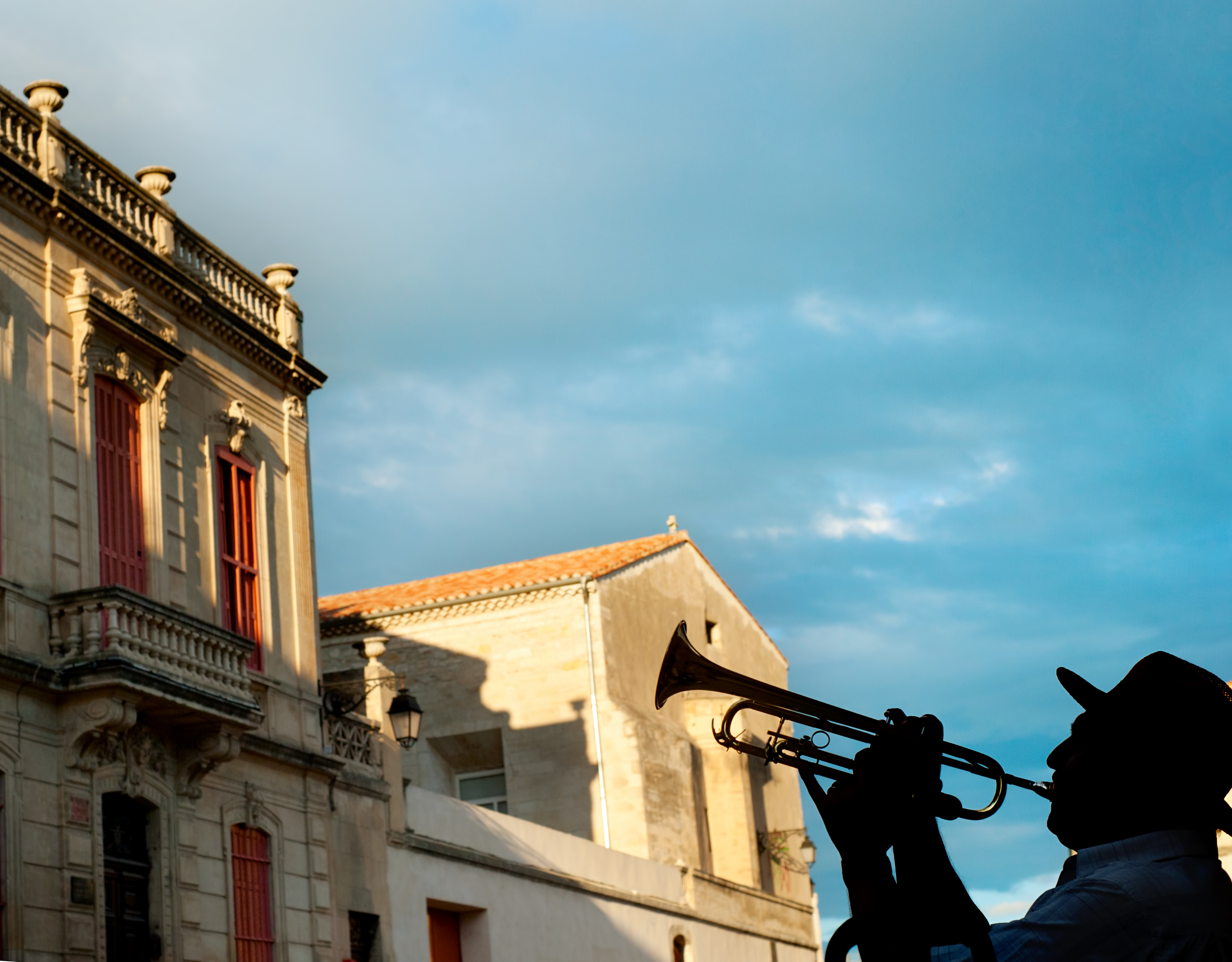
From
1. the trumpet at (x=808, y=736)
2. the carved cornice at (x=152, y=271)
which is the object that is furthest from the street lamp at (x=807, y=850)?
the trumpet at (x=808, y=736)

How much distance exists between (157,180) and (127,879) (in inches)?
330

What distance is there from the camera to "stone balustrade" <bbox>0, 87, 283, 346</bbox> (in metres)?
16.8

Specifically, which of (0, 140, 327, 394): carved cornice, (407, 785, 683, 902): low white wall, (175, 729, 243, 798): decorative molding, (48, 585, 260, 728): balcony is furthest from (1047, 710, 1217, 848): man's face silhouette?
(407, 785, 683, 902): low white wall

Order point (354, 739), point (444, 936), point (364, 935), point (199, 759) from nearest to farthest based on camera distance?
1. point (199, 759)
2. point (364, 935)
3. point (354, 739)
4. point (444, 936)

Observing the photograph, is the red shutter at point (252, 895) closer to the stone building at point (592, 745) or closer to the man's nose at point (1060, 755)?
the stone building at point (592, 745)

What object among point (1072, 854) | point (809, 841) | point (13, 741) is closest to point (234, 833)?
point (13, 741)

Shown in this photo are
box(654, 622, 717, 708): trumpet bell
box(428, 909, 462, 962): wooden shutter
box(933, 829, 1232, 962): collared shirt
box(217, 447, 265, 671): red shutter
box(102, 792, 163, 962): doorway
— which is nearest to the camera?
box(933, 829, 1232, 962): collared shirt

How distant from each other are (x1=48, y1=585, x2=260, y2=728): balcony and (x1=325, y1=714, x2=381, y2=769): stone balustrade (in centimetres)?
383

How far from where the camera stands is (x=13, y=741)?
14977 mm

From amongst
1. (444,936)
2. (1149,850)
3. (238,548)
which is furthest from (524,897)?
(1149,850)

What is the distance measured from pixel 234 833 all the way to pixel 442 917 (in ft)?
20.1

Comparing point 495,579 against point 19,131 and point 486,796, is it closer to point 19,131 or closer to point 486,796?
point 486,796

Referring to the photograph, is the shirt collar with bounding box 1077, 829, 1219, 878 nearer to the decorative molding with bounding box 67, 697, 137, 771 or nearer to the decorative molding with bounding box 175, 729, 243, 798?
the decorative molding with bounding box 67, 697, 137, 771

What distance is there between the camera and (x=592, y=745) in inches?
1220
